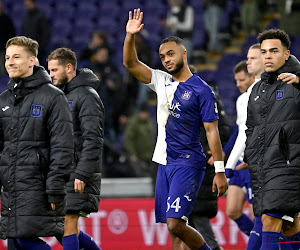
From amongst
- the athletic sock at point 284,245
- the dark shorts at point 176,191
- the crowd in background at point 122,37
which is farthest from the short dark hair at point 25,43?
the crowd in background at point 122,37

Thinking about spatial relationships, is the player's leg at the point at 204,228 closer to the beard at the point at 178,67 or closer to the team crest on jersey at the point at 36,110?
the beard at the point at 178,67

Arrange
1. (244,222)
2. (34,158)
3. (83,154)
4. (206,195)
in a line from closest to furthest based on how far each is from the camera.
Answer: (34,158), (83,154), (206,195), (244,222)

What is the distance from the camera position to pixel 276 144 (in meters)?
6.42

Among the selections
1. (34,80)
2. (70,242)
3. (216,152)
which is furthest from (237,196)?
(34,80)

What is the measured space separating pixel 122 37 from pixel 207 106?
10951mm

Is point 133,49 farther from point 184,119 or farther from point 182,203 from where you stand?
point 182,203

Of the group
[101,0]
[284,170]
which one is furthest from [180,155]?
[101,0]

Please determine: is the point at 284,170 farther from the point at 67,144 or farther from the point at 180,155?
the point at 67,144

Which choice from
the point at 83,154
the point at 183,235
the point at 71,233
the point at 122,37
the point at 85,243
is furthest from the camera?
the point at 122,37

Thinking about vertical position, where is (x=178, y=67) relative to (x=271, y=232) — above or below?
above

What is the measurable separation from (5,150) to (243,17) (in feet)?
39.0

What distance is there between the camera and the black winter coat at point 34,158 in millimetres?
5855

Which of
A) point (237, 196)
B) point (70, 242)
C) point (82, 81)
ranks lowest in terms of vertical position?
point (70, 242)

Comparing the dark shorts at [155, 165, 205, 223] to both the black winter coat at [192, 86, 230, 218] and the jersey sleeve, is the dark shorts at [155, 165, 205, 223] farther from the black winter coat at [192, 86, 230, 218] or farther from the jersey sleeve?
the black winter coat at [192, 86, 230, 218]
